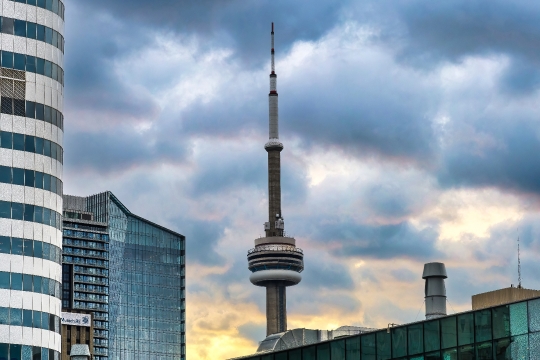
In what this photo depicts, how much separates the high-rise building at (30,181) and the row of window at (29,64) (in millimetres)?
94

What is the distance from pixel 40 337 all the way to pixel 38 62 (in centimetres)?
2603

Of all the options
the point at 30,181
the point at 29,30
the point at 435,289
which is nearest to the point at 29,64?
the point at 29,30

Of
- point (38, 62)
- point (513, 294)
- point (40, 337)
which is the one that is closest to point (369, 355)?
point (513, 294)

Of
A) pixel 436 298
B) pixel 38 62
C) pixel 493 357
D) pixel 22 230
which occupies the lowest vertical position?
pixel 493 357

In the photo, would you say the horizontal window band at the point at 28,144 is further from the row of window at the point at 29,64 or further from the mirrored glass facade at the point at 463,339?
the mirrored glass facade at the point at 463,339

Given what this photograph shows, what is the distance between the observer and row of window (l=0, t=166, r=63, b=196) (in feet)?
369

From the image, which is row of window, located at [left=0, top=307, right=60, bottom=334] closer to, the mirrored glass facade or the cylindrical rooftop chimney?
the mirrored glass facade

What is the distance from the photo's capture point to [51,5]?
389ft

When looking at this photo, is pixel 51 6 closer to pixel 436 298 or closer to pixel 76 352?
pixel 76 352

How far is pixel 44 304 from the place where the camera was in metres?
114

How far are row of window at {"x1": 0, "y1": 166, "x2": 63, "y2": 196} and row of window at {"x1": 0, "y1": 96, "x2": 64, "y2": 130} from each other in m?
5.27

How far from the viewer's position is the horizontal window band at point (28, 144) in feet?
372

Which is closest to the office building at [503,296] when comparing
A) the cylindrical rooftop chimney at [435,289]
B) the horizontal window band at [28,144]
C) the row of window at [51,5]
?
the cylindrical rooftop chimney at [435,289]

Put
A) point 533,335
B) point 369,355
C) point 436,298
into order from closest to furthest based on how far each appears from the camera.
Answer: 1. point 533,335
2. point 369,355
3. point 436,298
